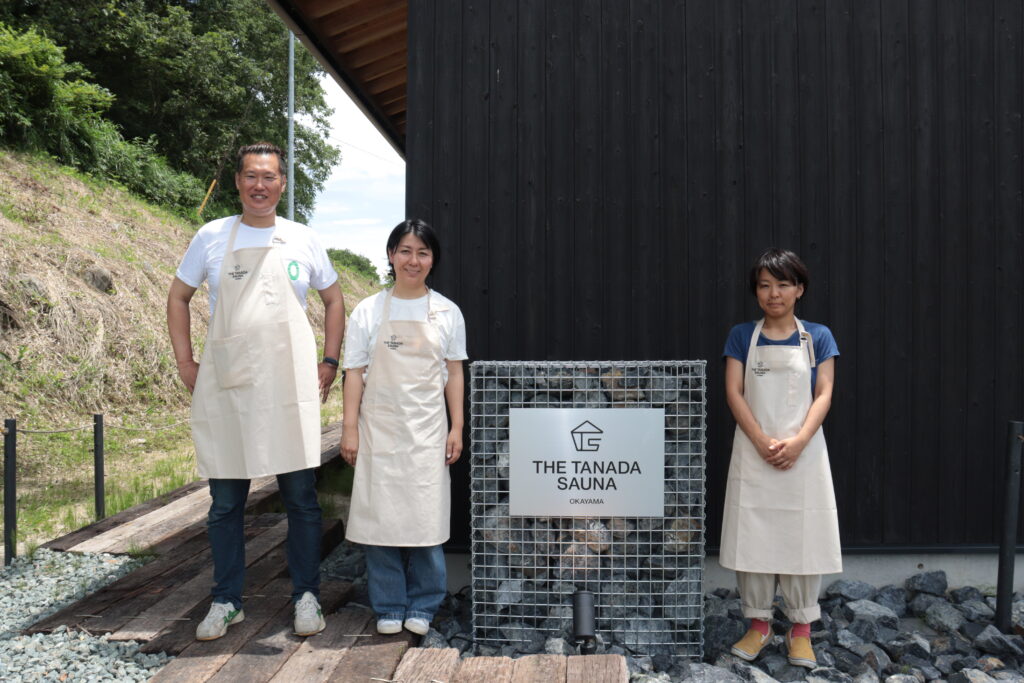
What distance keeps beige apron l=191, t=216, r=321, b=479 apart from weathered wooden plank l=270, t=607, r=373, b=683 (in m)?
0.68

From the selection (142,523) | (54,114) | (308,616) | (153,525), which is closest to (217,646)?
(308,616)

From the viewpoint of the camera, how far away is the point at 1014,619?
363 cm

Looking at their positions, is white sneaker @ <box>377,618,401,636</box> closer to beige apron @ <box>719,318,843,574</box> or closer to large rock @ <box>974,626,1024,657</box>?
beige apron @ <box>719,318,843,574</box>

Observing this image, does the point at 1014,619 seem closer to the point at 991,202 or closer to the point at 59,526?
the point at 991,202

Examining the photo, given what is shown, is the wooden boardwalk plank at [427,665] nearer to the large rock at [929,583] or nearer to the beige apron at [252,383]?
the beige apron at [252,383]

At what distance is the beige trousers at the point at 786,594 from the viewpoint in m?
3.07

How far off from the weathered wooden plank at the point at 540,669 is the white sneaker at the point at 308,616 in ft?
2.68

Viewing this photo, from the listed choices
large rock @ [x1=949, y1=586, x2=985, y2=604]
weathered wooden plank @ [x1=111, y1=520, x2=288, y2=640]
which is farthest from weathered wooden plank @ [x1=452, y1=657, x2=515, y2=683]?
large rock @ [x1=949, y1=586, x2=985, y2=604]

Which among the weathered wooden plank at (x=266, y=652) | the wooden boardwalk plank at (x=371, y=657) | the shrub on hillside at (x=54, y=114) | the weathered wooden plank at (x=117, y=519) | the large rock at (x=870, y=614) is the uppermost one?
the shrub on hillside at (x=54, y=114)

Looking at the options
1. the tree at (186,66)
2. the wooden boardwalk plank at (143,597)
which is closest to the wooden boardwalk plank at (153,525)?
the wooden boardwalk plank at (143,597)

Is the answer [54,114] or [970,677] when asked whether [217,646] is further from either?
[54,114]

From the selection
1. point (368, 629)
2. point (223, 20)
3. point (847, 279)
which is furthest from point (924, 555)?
point (223, 20)

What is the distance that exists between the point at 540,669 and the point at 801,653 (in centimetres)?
110

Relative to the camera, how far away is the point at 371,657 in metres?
2.84
